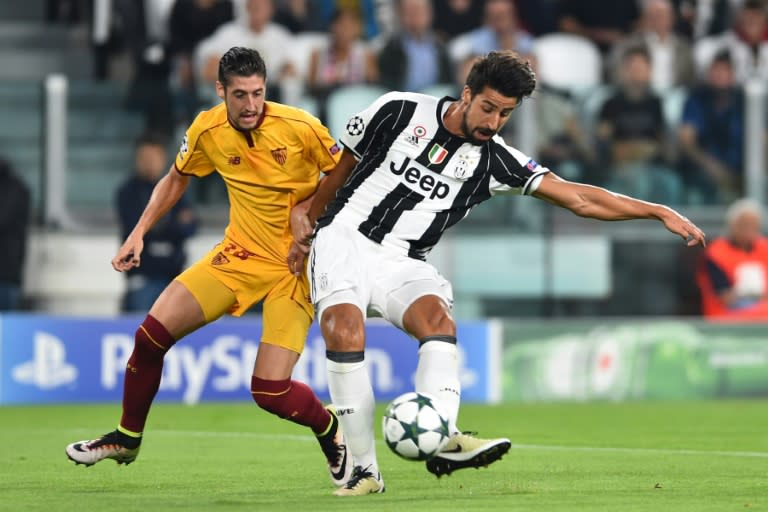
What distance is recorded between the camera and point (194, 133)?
316 inches

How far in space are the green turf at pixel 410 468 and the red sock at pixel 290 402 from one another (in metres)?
0.31

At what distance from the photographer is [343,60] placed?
15.2 metres

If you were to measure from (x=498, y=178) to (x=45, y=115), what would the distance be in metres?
7.81

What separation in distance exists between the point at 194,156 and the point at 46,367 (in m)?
6.49

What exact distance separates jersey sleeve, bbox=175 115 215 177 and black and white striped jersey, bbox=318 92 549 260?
2.97 feet

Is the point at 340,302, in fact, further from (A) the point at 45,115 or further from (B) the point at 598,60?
(B) the point at 598,60

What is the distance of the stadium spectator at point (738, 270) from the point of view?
47.8ft

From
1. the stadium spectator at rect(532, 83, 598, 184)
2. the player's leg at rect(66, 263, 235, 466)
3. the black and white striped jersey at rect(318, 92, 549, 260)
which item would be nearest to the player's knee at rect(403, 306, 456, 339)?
the black and white striped jersey at rect(318, 92, 549, 260)

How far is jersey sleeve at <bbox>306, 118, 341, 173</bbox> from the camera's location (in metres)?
7.96

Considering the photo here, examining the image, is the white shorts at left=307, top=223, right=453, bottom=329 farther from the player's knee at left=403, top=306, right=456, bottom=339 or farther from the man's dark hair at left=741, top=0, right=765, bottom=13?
the man's dark hair at left=741, top=0, right=765, bottom=13

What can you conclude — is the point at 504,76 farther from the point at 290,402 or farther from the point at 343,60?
the point at 343,60

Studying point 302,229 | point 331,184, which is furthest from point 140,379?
point 331,184

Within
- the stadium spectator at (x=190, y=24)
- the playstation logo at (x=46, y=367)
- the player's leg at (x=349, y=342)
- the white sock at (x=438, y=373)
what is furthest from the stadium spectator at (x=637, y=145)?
the white sock at (x=438, y=373)

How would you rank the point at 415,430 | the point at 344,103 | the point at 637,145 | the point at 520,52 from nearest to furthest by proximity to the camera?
the point at 415,430 → the point at 344,103 → the point at 637,145 → the point at 520,52
